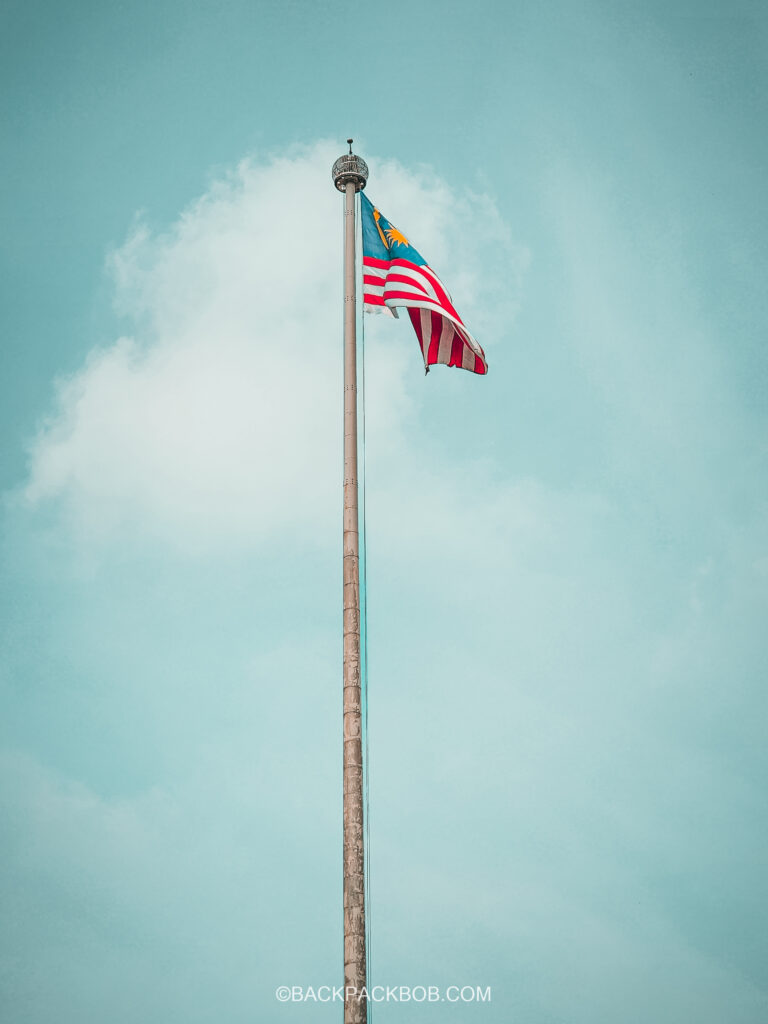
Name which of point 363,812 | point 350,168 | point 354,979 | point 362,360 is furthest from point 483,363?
point 354,979

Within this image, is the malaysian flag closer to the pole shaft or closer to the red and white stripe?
the red and white stripe

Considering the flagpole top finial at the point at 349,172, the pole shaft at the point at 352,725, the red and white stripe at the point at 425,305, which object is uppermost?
the flagpole top finial at the point at 349,172

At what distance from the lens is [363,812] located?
13.0 meters

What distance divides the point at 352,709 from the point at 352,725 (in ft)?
0.77

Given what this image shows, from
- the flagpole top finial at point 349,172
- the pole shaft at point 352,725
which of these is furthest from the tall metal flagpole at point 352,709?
the flagpole top finial at point 349,172

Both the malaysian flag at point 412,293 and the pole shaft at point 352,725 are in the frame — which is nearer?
the pole shaft at point 352,725

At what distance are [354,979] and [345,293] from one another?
11476mm

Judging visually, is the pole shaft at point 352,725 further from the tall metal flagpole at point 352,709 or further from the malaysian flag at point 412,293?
the malaysian flag at point 412,293

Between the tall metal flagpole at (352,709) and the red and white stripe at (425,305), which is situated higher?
the red and white stripe at (425,305)

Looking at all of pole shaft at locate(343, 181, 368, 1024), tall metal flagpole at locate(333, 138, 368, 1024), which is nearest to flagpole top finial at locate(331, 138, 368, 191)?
tall metal flagpole at locate(333, 138, 368, 1024)

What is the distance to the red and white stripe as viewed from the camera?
18.2m

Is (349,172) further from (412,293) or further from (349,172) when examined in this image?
(412,293)

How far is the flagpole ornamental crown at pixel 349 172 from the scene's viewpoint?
18.5m

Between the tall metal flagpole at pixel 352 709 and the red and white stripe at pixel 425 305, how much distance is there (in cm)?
120
